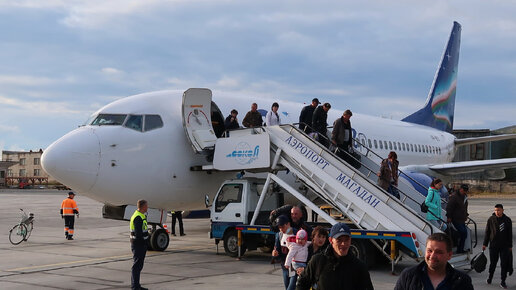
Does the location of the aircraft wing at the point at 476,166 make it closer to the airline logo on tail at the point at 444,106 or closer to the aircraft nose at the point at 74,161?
the airline logo on tail at the point at 444,106

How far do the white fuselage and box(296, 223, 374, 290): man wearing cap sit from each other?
30.7ft

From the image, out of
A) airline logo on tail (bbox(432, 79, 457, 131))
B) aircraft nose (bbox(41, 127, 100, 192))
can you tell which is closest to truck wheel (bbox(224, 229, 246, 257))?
aircraft nose (bbox(41, 127, 100, 192))

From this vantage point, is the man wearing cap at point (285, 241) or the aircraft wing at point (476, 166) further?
the aircraft wing at point (476, 166)

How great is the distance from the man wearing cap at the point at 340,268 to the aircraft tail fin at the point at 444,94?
85.1ft

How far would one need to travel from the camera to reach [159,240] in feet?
46.6

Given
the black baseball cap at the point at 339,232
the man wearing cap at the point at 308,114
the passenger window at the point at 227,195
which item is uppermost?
the man wearing cap at the point at 308,114

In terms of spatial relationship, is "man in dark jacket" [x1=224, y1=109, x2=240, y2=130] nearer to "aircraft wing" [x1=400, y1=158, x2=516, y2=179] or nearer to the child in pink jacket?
the child in pink jacket

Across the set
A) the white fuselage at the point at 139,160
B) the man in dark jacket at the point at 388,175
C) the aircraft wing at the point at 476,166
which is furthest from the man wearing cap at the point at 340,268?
the aircraft wing at the point at 476,166

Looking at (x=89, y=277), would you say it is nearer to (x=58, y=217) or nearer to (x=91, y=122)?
(x=91, y=122)

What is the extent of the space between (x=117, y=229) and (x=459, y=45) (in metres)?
21.4

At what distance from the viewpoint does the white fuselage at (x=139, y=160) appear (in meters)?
12.9

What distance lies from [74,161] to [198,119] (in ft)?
10.5

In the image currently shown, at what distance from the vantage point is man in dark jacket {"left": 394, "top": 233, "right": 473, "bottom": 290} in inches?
146

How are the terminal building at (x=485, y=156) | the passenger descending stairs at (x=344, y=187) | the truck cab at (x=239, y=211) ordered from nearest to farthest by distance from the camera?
the passenger descending stairs at (x=344, y=187), the truck cab at (x=239, y=211), the terminal building at (x=485, y=156)
